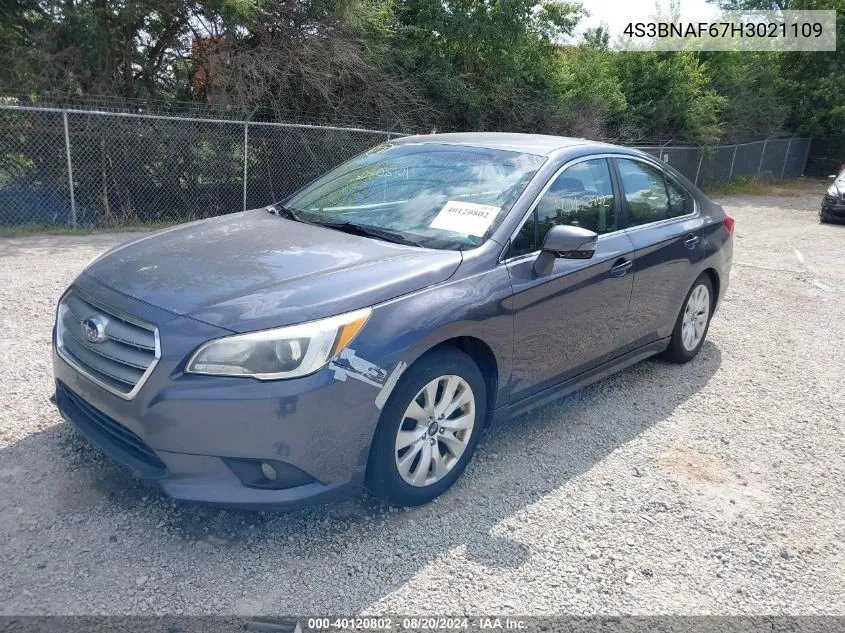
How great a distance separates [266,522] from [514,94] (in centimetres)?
1277

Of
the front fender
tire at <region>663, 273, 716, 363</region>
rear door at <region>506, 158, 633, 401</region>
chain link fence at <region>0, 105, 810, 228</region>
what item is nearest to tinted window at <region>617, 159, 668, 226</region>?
rear door at <region>506, 158, 633, 401</region>

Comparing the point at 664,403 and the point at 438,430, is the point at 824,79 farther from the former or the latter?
the point at 438,430

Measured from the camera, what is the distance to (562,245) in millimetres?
3402

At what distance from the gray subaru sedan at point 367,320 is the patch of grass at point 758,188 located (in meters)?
18.3

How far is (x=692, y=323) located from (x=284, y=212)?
321 centimetres

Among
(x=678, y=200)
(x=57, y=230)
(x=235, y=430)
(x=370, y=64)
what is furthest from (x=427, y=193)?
(x=370, y=64)

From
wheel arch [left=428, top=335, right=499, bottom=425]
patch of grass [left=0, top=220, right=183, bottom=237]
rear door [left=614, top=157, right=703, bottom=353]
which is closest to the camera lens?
wheel arch [left=428, top=335, right=499, bottom=425]

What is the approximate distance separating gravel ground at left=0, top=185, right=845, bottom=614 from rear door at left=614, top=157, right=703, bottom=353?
549mm

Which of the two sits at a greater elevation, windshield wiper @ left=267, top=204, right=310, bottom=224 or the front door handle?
windshield wiper @ left=267, top=204, right=310, bottom=224

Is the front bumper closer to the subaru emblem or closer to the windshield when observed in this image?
the subaru emblem

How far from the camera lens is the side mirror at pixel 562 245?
11.2 feet

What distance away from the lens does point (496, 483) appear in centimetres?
349

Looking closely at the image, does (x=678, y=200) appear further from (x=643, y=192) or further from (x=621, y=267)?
(x=621, y=267)

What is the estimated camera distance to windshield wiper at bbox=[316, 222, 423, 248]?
11.3 feet
